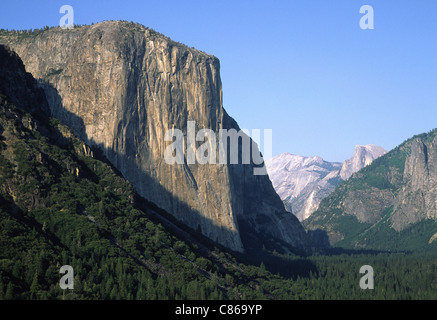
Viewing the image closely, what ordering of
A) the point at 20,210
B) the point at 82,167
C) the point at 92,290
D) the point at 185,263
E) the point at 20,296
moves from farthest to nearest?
the point at 82,167 → the point at 185,263 → the point at 20,210 → the point at 92,290 → the point at 20,296

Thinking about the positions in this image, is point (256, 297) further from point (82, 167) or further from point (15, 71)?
point (15, 71)

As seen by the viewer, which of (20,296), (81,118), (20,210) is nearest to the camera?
(20,296)

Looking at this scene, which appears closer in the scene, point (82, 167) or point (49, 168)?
point (49, 168)

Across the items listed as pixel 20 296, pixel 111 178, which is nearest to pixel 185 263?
pixel 111 178

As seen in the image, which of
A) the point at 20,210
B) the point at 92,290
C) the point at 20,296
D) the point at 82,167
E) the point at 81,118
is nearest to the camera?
the point at 20,296
